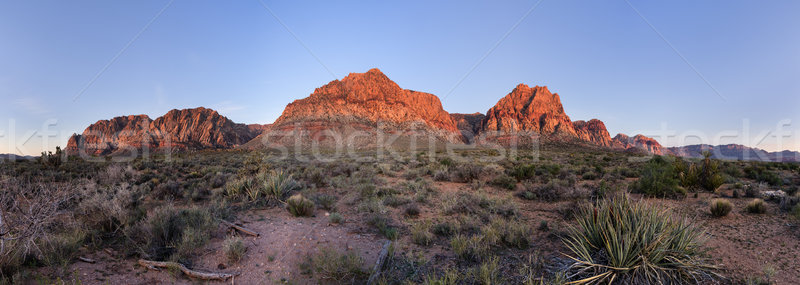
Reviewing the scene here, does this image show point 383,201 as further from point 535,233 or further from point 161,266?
point 161,266

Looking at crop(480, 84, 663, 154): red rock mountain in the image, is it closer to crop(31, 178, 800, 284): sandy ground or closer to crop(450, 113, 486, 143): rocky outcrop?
crop(450, 113, 486, 143): rocky outcrop

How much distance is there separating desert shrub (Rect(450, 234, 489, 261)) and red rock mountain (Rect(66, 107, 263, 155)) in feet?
339

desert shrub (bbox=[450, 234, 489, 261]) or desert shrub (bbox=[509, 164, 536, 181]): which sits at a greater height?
desert shrub (bbox=[509, 164, 536, 181])

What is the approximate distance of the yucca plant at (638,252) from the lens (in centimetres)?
363

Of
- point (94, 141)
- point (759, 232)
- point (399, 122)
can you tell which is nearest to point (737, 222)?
point (759, 232)

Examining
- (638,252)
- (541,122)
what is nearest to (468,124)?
(541,122)

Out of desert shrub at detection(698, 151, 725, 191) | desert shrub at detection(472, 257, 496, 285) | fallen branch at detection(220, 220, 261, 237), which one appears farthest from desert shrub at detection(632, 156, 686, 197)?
fallen branch at detection(220, 220, 261, 237)

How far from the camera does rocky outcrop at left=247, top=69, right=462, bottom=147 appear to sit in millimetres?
73938

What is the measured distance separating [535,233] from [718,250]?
2.71 metres

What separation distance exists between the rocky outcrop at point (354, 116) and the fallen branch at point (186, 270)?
2549 inches

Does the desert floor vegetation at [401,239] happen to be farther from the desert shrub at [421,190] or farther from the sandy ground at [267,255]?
the desert shrub at [421,190]

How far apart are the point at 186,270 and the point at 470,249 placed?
13.9ft

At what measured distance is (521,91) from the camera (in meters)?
115

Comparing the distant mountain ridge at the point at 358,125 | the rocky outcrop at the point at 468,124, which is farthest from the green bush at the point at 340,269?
the rocky outcrop at the point at 468,124
